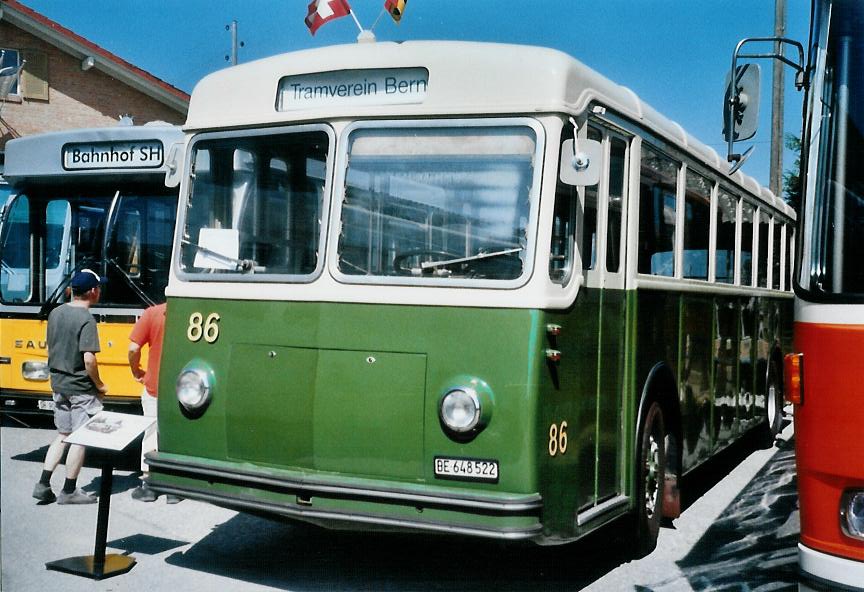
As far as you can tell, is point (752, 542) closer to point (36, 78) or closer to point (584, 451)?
point (584, 451)

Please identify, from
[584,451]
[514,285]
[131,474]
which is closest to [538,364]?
[514,285]

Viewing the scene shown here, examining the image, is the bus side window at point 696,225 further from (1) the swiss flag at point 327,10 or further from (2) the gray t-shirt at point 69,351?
(2) the gray t-shirt at point 69,351

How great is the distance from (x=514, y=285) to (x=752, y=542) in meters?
3.11

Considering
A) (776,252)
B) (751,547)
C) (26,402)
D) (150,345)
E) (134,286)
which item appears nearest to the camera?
(751,547)

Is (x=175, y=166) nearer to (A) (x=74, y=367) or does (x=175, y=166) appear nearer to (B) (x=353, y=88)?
(B) (x=353, y=88)

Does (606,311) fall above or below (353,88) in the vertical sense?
below

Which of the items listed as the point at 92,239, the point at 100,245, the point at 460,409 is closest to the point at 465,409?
the point at 460,409

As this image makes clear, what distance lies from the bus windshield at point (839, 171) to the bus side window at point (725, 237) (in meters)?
4.09

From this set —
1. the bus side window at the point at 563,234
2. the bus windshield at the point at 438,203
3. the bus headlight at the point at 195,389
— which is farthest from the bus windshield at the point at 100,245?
the bus side window at the point at 563,234

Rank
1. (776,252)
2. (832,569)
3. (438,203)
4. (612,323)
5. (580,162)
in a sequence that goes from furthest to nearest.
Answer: (776,252) < (612,323) < (438,203) < (580,162) < (832,569)

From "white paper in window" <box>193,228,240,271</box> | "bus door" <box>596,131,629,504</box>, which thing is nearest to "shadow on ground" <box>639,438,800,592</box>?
"bus door" <box>596,131,629,504</box>

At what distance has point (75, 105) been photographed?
8.76 metres

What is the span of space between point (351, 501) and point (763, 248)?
6.72m

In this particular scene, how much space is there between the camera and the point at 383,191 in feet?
17.5
